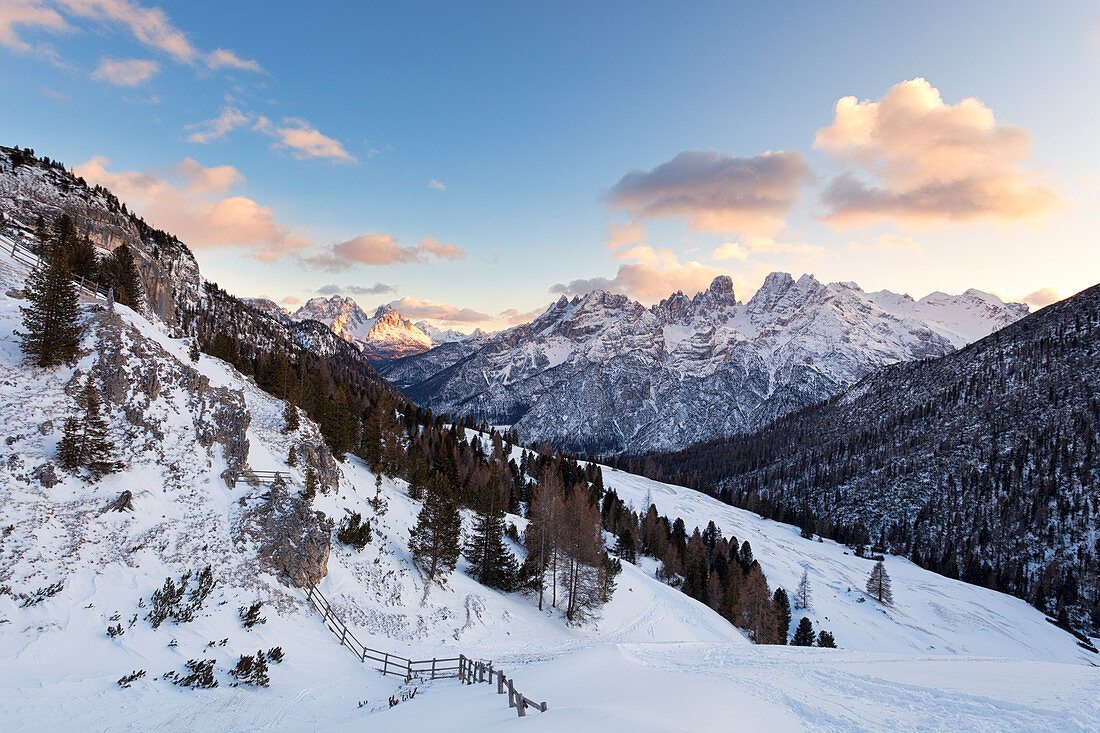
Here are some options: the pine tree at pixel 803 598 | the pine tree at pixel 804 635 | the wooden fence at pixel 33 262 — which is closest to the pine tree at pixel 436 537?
the wooden fence at pixel 33 262

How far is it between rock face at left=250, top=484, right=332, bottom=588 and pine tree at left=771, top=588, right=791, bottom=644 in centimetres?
5246

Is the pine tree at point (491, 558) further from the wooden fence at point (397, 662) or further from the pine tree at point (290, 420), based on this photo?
the pine tree at point (290, 420)

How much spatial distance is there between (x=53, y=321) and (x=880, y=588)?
11183cm

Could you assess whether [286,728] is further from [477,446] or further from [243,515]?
[477,446]

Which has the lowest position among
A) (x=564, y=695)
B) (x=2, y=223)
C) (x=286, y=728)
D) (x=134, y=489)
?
(x=286, y=728)

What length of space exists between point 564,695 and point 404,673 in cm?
1408

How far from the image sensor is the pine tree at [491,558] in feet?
150

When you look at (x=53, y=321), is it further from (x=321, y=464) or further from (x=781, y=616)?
(x=781, y=616)

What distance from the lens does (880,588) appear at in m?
82.4

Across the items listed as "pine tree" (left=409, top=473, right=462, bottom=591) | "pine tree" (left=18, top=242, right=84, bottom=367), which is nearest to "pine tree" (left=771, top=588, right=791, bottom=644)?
"pine tree" (left=409, top=473, right=462, bottom=591)

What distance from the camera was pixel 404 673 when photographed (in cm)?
2748

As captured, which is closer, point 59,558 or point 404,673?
point 59,558

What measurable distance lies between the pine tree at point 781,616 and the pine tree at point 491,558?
34670 millimetres

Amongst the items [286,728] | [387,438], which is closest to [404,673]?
[286,728]
